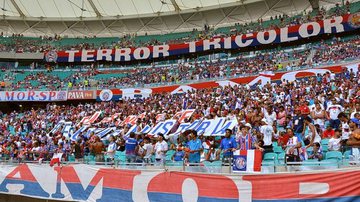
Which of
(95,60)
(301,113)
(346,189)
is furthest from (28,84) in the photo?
(346,189)

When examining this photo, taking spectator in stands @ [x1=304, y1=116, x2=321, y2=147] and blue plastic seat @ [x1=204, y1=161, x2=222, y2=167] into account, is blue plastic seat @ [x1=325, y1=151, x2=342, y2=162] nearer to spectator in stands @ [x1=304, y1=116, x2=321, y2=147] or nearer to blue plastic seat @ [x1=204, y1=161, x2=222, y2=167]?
spectator in stands @ [x1=304, y1=116, x2=321, y2=147]

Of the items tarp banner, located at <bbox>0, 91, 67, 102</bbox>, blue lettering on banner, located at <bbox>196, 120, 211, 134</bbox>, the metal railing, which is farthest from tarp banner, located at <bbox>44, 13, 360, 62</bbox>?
the metal railing

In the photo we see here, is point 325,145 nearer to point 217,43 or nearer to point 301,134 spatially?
point 301,134

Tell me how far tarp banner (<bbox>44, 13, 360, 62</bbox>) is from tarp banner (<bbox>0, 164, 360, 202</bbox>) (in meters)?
28.8

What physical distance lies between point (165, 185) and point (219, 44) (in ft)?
108

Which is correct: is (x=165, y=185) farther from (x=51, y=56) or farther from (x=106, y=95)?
(x=51, y=56)

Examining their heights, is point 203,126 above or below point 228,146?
above

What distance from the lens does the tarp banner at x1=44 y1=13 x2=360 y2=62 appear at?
1368 inches

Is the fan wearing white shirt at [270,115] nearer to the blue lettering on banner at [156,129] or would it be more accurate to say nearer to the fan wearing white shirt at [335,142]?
the fan wearing white shirt at [335,142]

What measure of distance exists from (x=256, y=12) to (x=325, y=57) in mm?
16474

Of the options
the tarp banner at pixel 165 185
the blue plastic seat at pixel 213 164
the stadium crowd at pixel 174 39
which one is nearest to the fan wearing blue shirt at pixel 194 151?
the blue plastic seat at pixel 213 164

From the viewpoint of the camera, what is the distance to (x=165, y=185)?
32.4ft

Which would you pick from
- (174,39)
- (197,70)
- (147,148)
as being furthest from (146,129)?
(174,39)

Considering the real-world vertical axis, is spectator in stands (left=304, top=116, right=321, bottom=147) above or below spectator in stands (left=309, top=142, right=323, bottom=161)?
above
